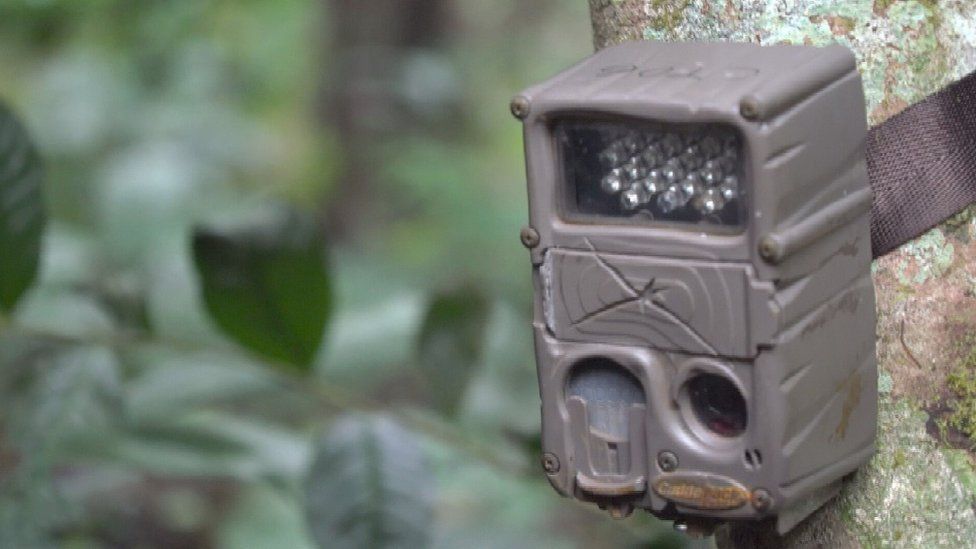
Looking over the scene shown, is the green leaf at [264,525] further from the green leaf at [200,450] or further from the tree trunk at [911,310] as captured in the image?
the tree trunk at [911,310]

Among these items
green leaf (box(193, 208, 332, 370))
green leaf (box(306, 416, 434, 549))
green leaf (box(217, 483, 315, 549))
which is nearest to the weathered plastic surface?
green leaf (box(306, 416, 434, 549))

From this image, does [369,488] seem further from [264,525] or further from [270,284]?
[264,525]

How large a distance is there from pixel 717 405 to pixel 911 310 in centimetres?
22

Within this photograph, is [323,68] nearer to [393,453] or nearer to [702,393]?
[393,453]

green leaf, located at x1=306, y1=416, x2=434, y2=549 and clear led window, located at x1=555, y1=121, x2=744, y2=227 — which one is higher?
clear led window, located at x1=555, y1=121, x2=744, y2=227

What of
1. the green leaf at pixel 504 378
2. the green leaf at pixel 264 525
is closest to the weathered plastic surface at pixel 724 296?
the green leaf at pixel 504 378

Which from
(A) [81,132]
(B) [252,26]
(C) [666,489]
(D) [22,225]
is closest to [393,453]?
(D) [22,225]

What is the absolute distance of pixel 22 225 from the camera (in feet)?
5.90

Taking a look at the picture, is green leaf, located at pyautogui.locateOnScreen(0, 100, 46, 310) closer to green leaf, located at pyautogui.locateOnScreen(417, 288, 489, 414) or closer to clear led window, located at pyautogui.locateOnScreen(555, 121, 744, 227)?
green leaf, located at pyautogui.locateOnScreen(417, 288, 489, 414)

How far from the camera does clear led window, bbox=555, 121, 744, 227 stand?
3.44 ft

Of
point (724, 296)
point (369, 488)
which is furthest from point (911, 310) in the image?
point (369, 488)

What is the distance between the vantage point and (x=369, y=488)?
172 cm

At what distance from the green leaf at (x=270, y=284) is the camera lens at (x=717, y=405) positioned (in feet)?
2.58

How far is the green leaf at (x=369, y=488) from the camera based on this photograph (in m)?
1.69
